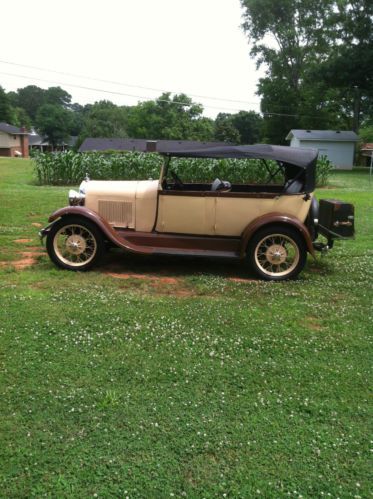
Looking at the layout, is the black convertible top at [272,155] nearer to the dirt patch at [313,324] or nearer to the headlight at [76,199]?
the headlight at [76,199]

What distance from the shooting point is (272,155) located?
593 cm

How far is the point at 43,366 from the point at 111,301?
4.70 feet

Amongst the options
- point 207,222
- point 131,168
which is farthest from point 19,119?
point 207,222

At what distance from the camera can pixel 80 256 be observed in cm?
615

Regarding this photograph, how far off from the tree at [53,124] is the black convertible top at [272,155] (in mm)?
95745

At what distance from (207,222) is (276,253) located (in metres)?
1.04

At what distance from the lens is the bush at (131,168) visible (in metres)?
17.9

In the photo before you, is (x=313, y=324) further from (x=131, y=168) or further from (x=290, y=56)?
(x=290, y=56)

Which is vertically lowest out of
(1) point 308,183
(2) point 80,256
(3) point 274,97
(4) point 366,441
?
(4) point 366,441

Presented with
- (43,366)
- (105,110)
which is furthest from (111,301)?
(105,110)

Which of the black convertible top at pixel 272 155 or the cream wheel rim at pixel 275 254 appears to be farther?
the cream wheel rim at pixel 275 254

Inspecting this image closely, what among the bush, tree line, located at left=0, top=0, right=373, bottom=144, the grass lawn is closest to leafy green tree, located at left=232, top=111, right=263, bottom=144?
tree line, located at left=0, top=0, right=373, bottom=144

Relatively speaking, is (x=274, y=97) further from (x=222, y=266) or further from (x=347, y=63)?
(x=222, y=266)

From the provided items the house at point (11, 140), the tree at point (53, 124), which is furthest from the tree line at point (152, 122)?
the house at point (11, 140)
